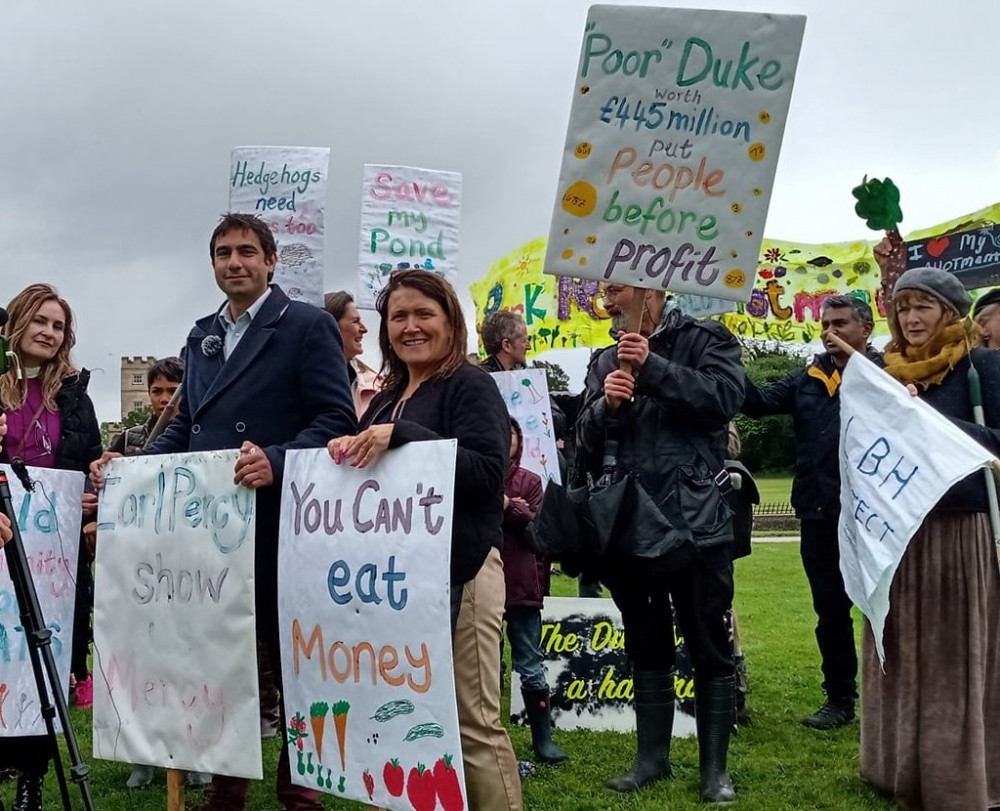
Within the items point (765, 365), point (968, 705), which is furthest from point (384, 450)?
point (765, 365)

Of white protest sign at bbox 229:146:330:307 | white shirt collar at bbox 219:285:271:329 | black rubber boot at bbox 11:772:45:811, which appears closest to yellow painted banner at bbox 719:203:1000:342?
white protest sign at bbox 229:146:330:307

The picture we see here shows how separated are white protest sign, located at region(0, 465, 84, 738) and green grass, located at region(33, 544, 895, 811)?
62 centimetres

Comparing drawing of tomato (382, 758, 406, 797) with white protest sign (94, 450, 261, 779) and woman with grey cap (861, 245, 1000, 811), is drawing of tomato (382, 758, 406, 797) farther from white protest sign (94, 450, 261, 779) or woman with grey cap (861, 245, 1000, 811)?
woman with grey cap (861, 245, 1000, 811)

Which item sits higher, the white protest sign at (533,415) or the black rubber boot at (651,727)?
the white protest sign at (533,415)

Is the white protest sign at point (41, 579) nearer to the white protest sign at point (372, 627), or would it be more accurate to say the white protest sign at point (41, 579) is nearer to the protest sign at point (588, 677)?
the white protest sign at point (372, 627)

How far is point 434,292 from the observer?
136 inches

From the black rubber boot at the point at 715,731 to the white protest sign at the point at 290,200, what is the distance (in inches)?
136

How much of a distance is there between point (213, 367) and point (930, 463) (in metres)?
2.68

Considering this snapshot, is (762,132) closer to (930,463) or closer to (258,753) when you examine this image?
(930,463)

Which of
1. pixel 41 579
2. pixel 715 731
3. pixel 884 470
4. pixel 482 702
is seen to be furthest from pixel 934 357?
pixel 41 579

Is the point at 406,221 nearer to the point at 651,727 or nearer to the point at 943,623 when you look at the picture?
the point at 651,727

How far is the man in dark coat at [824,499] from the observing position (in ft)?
18.1

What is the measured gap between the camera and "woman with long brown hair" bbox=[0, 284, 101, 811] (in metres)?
4.76

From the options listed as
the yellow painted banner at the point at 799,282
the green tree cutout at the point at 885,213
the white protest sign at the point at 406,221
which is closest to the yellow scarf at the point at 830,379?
the green tree cutout at the point at 885,213
